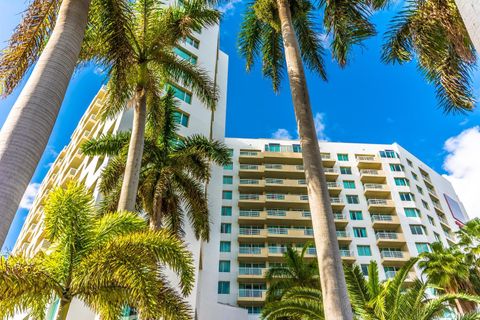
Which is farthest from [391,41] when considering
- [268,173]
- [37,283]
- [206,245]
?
[268,173]

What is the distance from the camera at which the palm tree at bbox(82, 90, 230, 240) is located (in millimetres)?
16484

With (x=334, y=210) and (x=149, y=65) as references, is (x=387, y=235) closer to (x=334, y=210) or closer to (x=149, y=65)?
(x=334, y=210)

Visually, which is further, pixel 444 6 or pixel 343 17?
pixel 343 17

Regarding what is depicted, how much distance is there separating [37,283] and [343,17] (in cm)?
1226

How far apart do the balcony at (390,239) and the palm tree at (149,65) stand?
3911 centimetres

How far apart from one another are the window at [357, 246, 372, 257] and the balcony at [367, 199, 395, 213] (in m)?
6.10

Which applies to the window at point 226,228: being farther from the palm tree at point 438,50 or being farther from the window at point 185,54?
the palm tree at point 438,50

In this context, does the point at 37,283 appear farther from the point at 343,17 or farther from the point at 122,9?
the point at 343,17

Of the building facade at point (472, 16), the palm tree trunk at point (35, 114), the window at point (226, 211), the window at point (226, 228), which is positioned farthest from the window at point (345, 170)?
the building facade at point (472, 16)

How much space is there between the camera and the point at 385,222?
47.8m

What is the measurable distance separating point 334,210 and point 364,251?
686 centimetres

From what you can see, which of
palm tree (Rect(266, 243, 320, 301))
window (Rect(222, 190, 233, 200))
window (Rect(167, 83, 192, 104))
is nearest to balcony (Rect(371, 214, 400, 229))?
window (Rect(222, 190, 233, 200))

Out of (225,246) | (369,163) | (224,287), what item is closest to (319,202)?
(224,287)

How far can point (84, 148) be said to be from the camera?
16.7 meters
